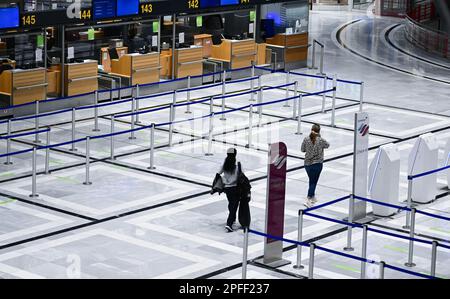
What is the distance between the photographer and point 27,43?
88.7 feet

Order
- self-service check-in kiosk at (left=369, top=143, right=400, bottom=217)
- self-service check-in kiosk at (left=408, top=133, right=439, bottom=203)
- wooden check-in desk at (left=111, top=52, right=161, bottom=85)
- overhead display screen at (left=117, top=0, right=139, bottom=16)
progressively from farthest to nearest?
wooden check-in desk at (left=111, top=52, right=161, bottom=85) < overhead display screen at (left=117, top=0, right=139, bottom=16) < self-service check-in kiosk at (left=408, top=133, right=439, bottom=203) < self-service check-in kiosk at (left=369, top=143, right=400, bottom=217)

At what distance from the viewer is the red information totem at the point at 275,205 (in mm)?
15406

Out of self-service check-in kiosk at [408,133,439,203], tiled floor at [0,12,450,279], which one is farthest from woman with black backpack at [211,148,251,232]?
self-service check-in kiosk at [408,133,439,203]

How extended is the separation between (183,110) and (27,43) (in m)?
4.33

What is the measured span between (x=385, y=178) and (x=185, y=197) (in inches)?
141

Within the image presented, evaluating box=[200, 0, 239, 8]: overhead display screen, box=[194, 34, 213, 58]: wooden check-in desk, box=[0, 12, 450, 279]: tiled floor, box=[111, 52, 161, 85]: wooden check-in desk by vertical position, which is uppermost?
box=[200, 0, 239, 8]: overhead display screen

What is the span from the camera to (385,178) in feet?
59.6

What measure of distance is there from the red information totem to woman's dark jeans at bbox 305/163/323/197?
119 inches

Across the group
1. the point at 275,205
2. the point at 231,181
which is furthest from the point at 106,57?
the point at 275,205

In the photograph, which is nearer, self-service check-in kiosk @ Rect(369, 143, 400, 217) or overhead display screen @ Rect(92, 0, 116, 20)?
self-service check-in kiosk @ Rect(369, 143, 400, 217)

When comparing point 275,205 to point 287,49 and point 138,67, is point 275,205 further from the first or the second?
point 287,49

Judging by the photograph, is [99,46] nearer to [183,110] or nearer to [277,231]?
[183,110]

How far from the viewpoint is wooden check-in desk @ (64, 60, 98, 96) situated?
1096 inches

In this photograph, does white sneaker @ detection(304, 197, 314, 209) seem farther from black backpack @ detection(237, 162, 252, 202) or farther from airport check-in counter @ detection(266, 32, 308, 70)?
airport check-in counter @ detection(266, 32, 308, 70)
